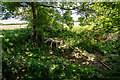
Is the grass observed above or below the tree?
below

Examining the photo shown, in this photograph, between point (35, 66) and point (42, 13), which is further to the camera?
point (42, 13)

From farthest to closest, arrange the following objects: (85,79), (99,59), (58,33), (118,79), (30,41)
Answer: (58,33)
(30,41)
(99,59)
(85,79)
(118,79)

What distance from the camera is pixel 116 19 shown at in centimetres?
459

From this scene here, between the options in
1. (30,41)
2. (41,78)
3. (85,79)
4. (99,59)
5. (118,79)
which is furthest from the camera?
(30,41)

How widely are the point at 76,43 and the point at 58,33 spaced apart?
85.0 inches

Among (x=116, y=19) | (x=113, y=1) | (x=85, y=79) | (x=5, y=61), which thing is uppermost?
(x=113, y=1)

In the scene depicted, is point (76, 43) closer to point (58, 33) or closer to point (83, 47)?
point (83, 47)

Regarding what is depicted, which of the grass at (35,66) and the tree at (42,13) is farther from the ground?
the tree at (42,13)

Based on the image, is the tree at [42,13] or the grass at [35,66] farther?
the tree at [42,13]

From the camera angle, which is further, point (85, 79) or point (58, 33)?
point (58, 33)

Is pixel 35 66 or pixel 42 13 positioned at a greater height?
pixel 42 13

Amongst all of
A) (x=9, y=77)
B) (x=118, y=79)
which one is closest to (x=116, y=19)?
(x=118, y=79)

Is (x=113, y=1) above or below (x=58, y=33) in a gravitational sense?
above

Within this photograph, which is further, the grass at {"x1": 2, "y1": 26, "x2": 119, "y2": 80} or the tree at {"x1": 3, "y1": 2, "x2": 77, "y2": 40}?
the tree at {"x1": 3, "y1": 2, "x2": 77, "y2": 40}
